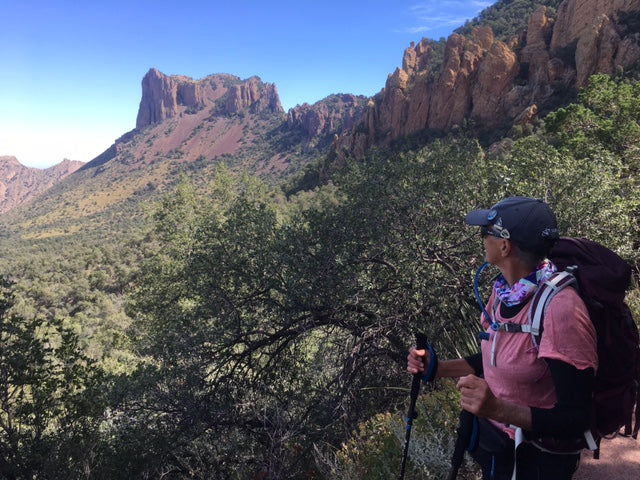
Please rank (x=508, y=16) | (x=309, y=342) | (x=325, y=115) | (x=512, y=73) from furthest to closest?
(x=325, y=115), (x=508, y=16), (x=512, y=73), (x=309, y=342)

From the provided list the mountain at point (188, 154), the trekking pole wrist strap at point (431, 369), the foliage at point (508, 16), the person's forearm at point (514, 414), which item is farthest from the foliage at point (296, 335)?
the mountain at point (188, 154)

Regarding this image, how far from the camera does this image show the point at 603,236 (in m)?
5.41

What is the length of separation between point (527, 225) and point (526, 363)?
557 millimetres

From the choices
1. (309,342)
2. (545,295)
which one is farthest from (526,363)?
(309,342)

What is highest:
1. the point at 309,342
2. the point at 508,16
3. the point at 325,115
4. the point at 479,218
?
the point at 325,115

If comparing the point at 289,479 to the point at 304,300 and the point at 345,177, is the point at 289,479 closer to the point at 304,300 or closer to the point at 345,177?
the point at 304,300

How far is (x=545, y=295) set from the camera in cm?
145

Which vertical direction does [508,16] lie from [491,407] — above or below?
above

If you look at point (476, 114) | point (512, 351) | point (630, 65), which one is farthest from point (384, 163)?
point (476, 114)

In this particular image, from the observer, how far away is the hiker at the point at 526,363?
1363mm

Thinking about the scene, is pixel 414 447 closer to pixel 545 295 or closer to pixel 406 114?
pixel 545 295

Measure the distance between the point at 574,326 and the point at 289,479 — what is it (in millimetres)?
5005

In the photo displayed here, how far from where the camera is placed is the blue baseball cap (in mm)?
1594

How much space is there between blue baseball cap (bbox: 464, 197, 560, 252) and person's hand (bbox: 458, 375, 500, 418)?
0.60 meters
